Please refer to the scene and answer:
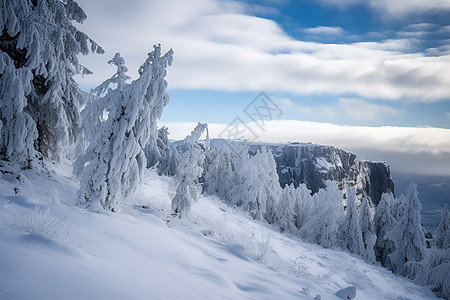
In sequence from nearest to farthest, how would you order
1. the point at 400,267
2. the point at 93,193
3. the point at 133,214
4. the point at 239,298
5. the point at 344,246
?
1. the point at 239,298
2. the point at 93,193
3. the point at 133,214
4. the point at 400,267
5. the point at 344,246

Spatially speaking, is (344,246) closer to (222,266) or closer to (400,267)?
(400,267)

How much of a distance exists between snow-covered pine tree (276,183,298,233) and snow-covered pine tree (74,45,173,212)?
25.8m

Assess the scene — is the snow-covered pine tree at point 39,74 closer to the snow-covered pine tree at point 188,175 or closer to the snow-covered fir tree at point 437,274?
the snow-covered pine tree at point 188,175

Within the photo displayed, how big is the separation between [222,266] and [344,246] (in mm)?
26095

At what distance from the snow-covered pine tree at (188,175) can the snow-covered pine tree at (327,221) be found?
2019 cm

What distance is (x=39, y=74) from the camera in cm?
909

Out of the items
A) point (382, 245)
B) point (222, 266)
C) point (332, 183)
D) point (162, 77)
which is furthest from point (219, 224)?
point (382, 245)

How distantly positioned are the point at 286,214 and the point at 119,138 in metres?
27.6

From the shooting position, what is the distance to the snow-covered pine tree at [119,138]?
786 centimetres

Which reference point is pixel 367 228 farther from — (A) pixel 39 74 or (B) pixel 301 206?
(A) pixel 39 74

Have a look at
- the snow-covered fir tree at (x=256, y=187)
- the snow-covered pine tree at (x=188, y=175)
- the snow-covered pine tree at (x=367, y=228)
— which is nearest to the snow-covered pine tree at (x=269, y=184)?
the snow-covered fir tree at (x=256, y=187)

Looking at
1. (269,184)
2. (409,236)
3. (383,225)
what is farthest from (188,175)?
(383,225)

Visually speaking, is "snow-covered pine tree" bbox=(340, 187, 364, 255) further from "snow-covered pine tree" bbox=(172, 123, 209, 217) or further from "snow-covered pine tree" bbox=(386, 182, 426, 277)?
"snow-covered pine tree" bbox=(172, 123, 209, 217)

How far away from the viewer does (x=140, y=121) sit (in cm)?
834
